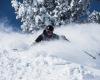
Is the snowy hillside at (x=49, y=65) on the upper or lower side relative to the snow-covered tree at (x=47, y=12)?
upper

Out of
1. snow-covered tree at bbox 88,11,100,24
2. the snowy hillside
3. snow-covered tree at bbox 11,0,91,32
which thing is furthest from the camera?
snow-covered tree at bbox 88,11,100,24

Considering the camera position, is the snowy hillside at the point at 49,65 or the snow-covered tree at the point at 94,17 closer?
the snowy hillside at the point at 49,65

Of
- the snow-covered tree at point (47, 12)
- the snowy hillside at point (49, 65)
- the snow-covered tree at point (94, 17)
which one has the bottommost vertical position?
the snow-covered tree at point (94, 17)

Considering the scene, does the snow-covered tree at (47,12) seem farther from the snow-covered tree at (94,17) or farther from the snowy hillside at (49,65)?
the snowy hillside at (49,65)

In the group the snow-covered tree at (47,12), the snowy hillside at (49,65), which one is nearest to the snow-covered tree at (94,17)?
the snow-covered tree at (47,12)

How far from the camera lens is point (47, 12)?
26578mm

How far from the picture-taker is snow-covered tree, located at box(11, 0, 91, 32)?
26.0 metres

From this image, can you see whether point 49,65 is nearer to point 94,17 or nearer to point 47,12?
point 47,12

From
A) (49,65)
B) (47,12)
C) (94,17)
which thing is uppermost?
(49,65)

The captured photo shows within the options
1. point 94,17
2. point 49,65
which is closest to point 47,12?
point 94,17

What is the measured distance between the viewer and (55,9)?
1053 inches

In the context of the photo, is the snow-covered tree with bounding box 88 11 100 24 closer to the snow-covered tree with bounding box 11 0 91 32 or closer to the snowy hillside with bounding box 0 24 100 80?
the snow-covered tree with bounding box 11 0 91 32

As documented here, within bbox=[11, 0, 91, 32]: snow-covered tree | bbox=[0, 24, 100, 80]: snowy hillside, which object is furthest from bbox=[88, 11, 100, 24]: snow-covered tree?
bbox=[0, 24, 100, 80]: snowy hillside

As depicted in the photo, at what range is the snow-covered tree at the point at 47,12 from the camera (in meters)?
26.0
